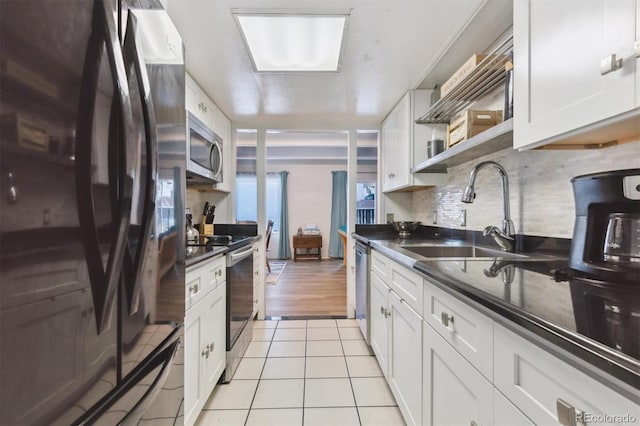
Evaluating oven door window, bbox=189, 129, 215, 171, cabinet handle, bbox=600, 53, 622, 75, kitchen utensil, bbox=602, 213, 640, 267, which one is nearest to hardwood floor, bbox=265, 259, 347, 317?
oven door window, bbox=189, 129, 215, 171

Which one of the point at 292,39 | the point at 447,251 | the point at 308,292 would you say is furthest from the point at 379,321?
the point at 308,292

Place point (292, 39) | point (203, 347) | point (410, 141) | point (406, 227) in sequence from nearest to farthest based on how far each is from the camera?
point (203, 347)
point (292, 39)
point (410, 141)
point (406, 227)

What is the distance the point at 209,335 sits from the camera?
1.47m

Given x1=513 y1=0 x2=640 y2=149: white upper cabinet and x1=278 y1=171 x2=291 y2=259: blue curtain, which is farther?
x1=278 y1=171 x2=291 y2=259: blue curtain

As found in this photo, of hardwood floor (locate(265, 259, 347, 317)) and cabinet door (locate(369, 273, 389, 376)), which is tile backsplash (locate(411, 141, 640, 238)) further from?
hardwood floor (locate(265, 259, 347, 317))

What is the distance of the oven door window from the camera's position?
6.02 feet

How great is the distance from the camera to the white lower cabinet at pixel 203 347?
3.99 feet

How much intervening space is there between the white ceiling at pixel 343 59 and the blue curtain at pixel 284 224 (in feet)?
12.5

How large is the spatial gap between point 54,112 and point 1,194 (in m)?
0.16

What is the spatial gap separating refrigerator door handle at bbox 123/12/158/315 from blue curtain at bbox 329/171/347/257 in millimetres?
5906

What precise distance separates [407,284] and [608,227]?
744 millimetres

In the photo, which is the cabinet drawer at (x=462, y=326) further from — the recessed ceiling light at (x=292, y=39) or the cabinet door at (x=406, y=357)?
the recessed ceiling light at (x=292, y=39)

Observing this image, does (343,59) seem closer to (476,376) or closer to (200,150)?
(200,150)

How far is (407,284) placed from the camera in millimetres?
1321
